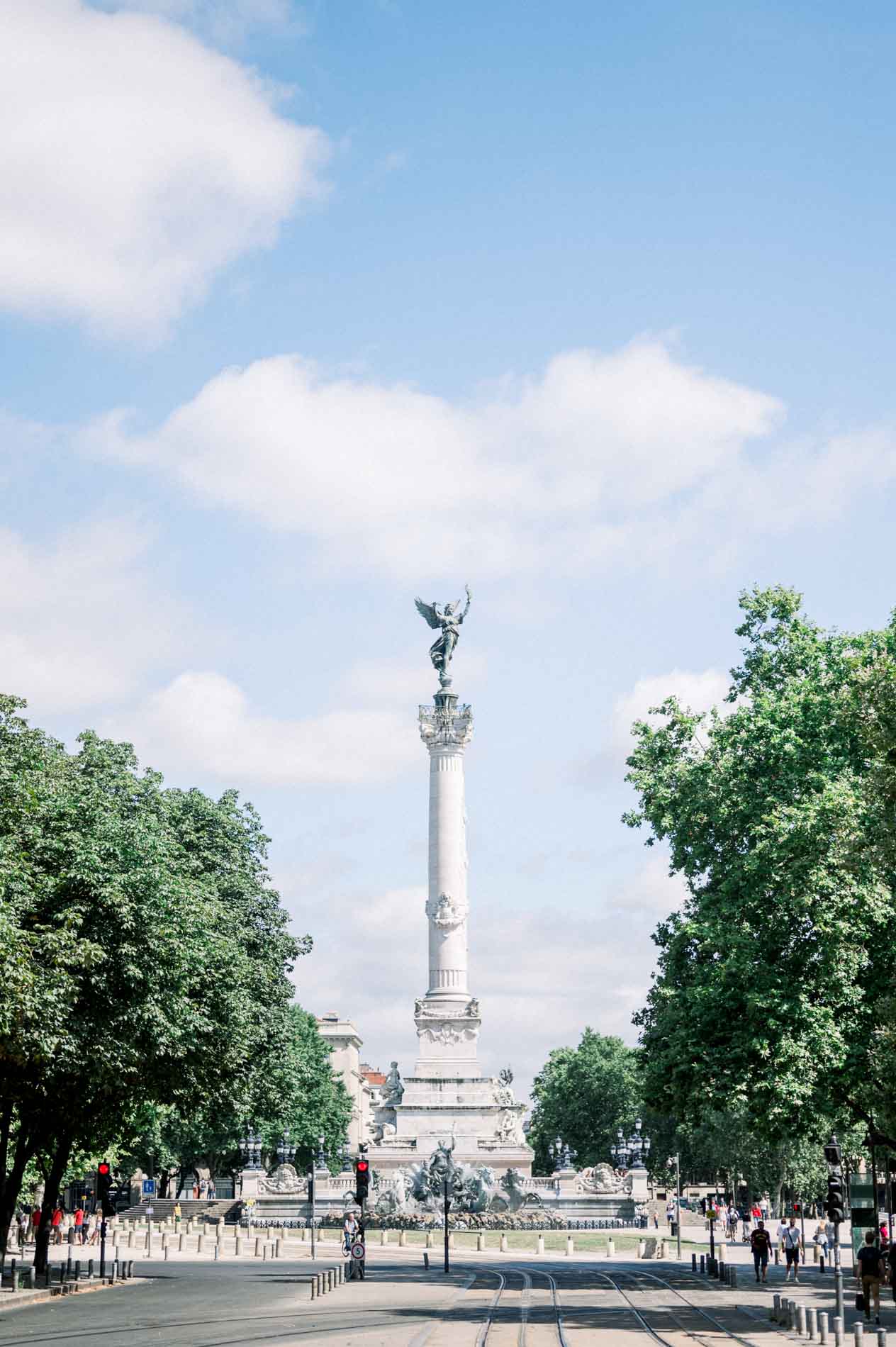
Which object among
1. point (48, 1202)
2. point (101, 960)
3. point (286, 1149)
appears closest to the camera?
point (101, 960)

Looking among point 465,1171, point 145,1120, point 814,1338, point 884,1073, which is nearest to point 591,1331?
point 814,1338

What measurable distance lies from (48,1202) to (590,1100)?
287 feet

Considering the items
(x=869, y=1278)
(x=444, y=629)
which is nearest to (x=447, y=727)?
(x=444, y=629)

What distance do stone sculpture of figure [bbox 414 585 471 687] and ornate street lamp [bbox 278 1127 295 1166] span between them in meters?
29.6

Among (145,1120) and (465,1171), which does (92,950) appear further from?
(465,1171)

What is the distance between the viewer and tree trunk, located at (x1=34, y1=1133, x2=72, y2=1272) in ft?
133

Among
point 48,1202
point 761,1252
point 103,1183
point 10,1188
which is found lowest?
point 761,1252

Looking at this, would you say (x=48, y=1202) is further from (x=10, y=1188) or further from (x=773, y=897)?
(x=773, y=897)

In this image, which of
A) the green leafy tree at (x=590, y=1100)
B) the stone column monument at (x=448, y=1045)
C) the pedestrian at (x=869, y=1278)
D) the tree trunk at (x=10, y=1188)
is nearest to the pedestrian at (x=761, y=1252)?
the pedestrian at (x=869, y=1278)

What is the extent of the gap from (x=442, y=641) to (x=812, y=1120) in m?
60.6

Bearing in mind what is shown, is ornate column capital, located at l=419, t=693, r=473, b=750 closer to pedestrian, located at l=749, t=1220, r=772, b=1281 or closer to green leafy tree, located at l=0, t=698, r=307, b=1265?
green leafy tree, located at l=0, t=698, r=307, b=1265

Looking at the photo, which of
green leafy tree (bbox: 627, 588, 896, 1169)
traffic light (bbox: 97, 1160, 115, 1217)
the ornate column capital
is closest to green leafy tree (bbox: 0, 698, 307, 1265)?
traffic light (bbox: 97, 1160, 115, 1217)

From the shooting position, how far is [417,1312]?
3105 centimetres

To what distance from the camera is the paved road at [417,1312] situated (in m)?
25.6
